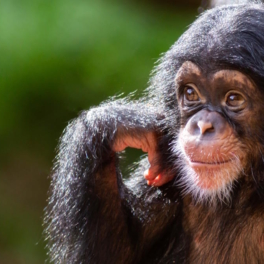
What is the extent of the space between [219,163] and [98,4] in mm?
5750

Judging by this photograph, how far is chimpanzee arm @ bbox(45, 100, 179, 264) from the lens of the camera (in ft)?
13.2

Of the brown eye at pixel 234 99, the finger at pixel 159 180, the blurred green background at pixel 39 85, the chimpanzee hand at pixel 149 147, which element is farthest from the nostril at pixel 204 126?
the blurred green background at pixel 39 85

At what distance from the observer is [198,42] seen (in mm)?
3746

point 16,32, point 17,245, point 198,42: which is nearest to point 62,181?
point 198,42

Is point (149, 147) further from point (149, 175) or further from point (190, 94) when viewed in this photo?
point (190, 94)

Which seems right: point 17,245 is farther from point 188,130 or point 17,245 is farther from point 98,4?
point 188,130

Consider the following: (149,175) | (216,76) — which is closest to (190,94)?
(216,76)

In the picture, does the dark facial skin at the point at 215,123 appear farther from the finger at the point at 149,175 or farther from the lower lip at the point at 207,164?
the finger at the point at 149,175

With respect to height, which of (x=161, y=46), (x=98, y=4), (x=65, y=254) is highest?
(x=98, y=4)

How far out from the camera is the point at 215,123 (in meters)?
3.56

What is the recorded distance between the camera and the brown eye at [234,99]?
3621 millimetres

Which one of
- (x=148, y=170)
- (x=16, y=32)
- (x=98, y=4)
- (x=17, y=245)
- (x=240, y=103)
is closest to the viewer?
(x=240, y=103)

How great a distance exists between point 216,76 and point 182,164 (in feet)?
2.39

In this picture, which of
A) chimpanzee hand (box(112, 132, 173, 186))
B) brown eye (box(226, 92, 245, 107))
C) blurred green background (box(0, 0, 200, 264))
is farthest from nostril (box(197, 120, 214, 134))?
blurred green background (box(0, 0, 200, 264))
